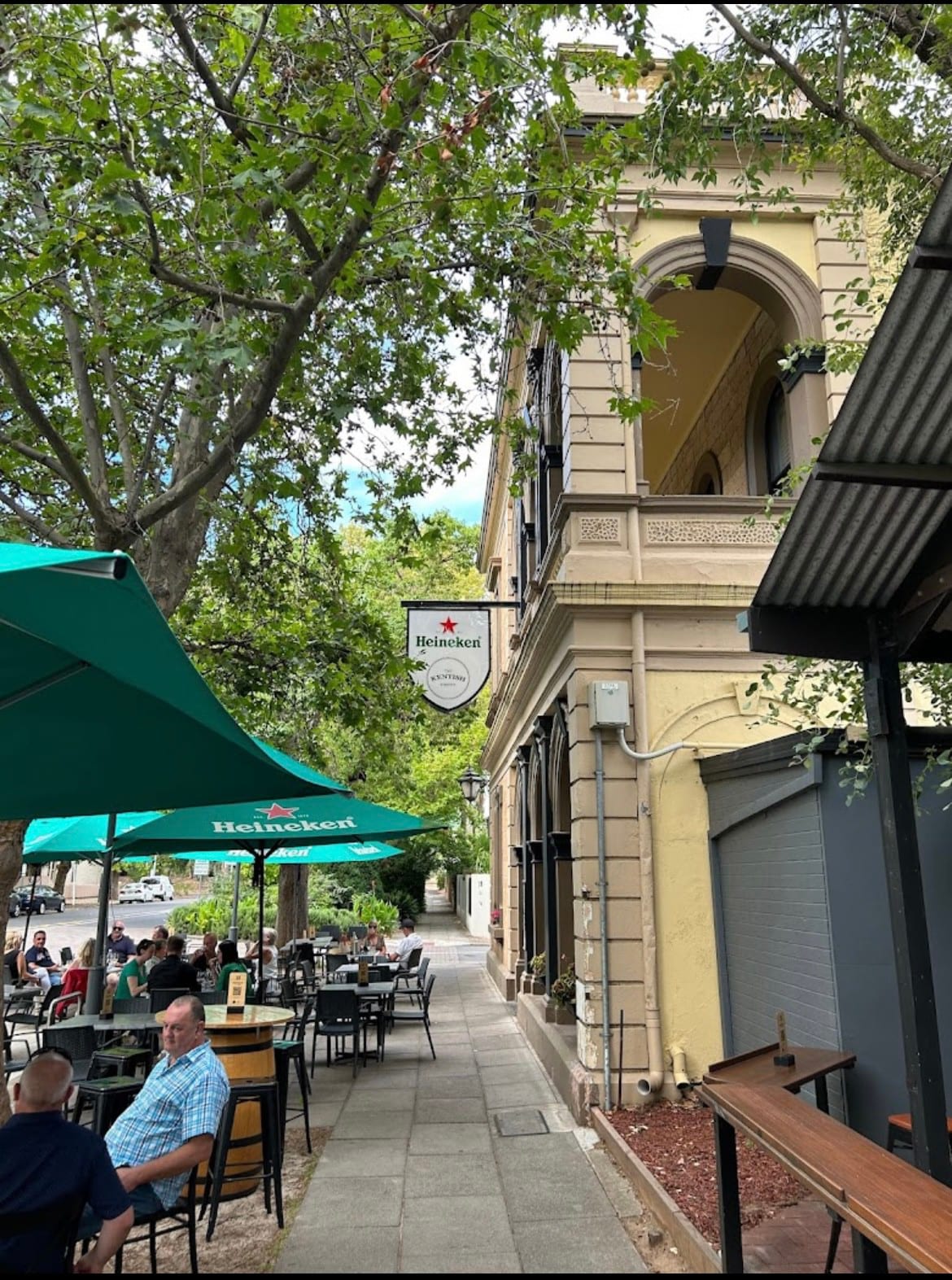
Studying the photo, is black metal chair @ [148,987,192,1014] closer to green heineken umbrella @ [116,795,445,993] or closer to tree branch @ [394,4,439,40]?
green heineken umbrella @ [116,795,445,993]

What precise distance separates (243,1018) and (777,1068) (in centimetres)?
378

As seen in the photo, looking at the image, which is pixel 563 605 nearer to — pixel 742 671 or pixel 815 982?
pixel 742 671

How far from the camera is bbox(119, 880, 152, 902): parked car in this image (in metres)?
61.9

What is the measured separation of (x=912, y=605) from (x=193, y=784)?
11.2 feet

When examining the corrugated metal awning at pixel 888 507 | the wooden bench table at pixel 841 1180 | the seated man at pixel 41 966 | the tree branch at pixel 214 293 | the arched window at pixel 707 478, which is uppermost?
the arched window at pixel 707 478

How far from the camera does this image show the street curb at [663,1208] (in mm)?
4883

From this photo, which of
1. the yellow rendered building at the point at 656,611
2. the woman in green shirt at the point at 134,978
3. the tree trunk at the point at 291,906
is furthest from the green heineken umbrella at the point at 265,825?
the tree trunk at the point at 291,906

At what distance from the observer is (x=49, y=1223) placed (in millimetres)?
3371

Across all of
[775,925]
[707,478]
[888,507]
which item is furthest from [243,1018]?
[707,478]

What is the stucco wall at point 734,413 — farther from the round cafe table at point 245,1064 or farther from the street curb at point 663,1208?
the round cafe table at point 245,1064

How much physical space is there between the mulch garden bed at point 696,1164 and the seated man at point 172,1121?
2.77 meters

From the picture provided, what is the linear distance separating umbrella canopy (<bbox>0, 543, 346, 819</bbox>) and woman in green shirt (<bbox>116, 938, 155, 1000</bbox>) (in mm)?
6399

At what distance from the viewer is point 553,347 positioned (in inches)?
448

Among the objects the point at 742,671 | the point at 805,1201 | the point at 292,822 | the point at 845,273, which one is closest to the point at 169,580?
the point at 292,822
